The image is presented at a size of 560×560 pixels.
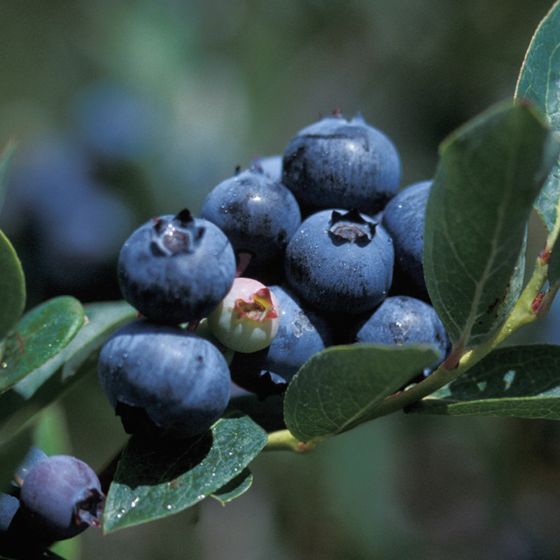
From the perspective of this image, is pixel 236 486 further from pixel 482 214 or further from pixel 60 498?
pixel 482 214

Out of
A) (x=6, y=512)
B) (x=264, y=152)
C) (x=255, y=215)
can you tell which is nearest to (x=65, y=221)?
(x=264, y=152)

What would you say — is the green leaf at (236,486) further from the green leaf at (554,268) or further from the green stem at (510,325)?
the green leaf at (554,268)

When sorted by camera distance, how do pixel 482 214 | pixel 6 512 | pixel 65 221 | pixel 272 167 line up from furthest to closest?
pixel 65 221
pixel 272 167
pixel 6 512
pixel 482 214

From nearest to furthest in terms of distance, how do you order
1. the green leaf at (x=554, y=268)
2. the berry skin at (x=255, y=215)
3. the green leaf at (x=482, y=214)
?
the green leaf at (x=482, y=214) → the green leaf at (x=554, y=268) → the berry skin at (x=255, y=215)

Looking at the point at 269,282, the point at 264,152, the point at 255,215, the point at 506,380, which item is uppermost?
the point at 255,215

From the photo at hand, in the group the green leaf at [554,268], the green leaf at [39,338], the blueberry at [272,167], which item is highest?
the blueberry at [272,167]

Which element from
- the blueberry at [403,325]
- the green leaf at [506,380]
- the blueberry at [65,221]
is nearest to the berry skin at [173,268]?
the blueberry at [403,325]

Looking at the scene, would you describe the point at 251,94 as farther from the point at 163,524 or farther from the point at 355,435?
the point at 163,524
